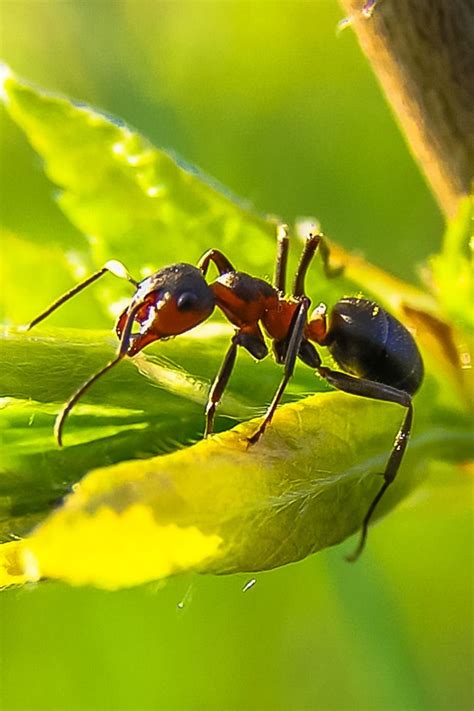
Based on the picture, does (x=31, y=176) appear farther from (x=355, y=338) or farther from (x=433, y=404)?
(x=433, y=404)

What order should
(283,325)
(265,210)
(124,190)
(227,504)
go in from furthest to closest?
(265,210)
(283,325)
(124,190)
(227,504)

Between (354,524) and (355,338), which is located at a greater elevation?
(355,338)

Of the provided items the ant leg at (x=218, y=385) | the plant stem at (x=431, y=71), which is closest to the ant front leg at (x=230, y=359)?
the ant leg at (x=218, y=385)

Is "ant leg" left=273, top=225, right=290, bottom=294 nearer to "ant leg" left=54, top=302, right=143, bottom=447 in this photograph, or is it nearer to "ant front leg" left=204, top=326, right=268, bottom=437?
"ant front leg" left=204, top=326, right=268, bottom=437

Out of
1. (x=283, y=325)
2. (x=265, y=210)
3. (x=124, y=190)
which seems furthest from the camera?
(x=265, y=210)

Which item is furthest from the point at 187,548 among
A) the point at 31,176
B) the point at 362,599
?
the point at 31,176

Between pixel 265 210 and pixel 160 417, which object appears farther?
pixel 265 210

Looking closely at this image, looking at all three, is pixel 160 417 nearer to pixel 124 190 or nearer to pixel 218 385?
pixel 218 385

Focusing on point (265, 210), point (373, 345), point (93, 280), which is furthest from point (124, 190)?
point (265, 210)
